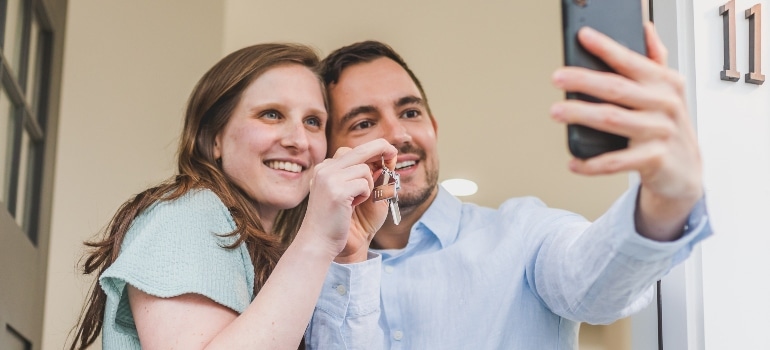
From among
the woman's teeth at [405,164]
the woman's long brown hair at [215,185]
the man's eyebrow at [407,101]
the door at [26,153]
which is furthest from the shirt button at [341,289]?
the door at [26,153]

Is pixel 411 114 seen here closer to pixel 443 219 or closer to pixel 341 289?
pixel 443 219

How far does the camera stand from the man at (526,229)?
0.73 meters

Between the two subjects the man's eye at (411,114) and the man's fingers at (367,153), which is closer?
the man's fingers at (367,153)

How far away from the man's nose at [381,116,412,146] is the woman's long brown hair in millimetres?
218

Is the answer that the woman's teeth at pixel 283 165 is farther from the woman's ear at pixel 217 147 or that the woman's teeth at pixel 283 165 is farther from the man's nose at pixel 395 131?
the man's nose at pixel 395 131

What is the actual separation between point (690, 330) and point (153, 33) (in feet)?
5.84

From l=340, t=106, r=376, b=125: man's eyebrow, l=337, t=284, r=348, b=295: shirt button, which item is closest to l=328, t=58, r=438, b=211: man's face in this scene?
l=340, t=106, r=376, b=125: man's eyebrow

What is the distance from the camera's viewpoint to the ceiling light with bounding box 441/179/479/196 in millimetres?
2404

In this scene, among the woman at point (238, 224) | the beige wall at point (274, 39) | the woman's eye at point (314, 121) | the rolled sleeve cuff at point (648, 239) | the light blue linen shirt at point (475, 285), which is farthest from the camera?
the beige wall at point (274, 39)

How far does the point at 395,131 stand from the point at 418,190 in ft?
0.43

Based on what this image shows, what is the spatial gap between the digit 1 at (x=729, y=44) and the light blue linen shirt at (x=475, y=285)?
297 mm

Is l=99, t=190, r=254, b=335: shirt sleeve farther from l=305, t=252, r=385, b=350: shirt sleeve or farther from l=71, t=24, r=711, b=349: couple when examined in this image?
l=305, t=252, r=385, b=350: shirt sleeve

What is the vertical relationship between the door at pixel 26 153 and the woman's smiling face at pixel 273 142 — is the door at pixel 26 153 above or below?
below

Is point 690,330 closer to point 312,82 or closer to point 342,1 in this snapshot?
point 312,82
